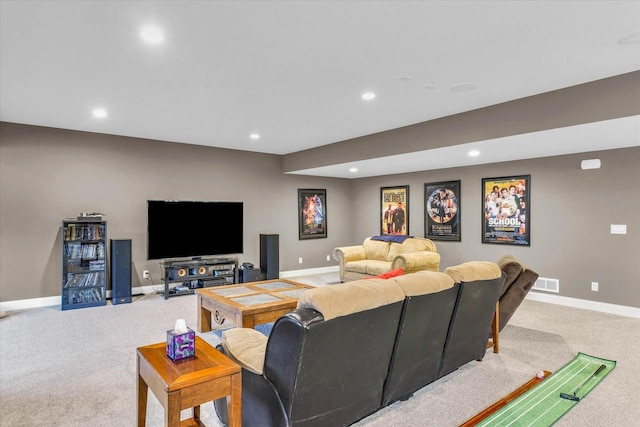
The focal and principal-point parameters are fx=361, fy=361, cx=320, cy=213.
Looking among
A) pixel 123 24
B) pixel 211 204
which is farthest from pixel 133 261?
pixel 123 24

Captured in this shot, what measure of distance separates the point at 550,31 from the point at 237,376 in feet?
9.59

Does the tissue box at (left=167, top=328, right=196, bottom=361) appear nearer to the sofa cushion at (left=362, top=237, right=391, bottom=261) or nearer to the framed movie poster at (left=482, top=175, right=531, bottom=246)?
the sofa cushion at (left=362, top=237, right=391, bottom=261)

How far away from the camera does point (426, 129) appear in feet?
15.9

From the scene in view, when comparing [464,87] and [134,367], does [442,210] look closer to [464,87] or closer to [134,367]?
[464,87]

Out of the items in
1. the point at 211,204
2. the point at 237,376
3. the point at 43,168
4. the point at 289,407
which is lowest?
the point at 289,407

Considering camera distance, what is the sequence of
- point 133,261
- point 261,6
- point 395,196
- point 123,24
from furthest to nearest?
point 395,196 → point 133,261 → point 123,24 → point 261,6

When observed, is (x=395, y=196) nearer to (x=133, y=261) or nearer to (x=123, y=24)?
(x=133, y=261)

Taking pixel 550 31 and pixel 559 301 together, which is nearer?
pixel 550 31

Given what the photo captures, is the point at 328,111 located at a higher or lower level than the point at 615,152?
higher

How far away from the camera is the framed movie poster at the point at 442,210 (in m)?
6.64

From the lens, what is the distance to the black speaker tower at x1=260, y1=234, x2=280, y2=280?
6594 mm

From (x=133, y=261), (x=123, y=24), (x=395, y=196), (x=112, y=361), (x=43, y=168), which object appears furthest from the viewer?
(x=395, y=196)

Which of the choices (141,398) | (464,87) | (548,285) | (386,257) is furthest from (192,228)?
(548,285)

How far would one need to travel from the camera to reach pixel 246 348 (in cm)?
211
